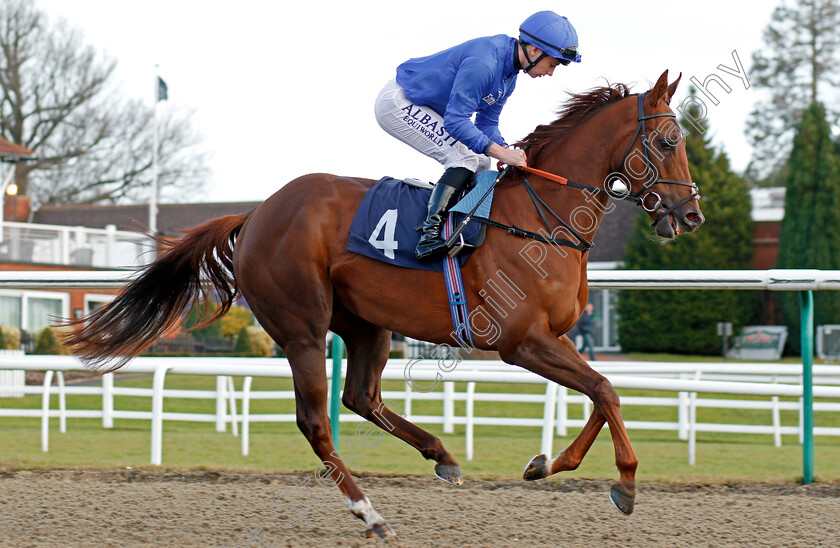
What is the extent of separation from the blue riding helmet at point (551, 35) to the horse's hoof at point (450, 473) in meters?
1.74

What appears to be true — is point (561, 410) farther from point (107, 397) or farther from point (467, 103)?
point (467, 103)

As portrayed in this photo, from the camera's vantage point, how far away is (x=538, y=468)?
139 inches

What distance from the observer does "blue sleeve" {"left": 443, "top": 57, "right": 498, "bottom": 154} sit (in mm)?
3582

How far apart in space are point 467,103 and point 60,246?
838 inches

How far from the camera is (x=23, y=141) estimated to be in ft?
98.4

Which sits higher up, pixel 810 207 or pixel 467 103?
pixel 810 207

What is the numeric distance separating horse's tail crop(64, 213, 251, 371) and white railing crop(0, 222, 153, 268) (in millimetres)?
18457

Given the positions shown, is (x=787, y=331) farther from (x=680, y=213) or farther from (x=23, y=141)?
(x=23, y=141)

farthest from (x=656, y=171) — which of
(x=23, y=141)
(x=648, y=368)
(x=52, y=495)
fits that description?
(x=23, y=141)

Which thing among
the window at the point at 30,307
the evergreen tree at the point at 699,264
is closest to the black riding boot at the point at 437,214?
the window at the point at 30,307

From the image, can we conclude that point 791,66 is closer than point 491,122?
No

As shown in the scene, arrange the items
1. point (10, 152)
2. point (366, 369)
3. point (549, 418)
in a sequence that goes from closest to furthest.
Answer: point (366, 369) → point (549, 418) → point (10, 152)

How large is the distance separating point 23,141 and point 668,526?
30.7 metres

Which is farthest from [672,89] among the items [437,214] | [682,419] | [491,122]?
[682,419]
